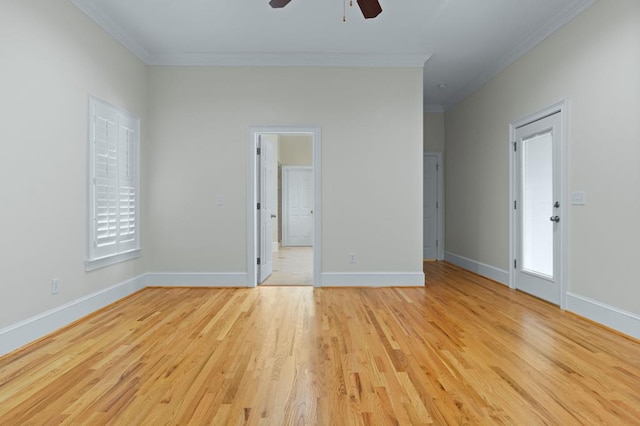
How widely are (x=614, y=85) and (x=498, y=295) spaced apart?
7.86 ft

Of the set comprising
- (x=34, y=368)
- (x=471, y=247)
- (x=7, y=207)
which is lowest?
(x=34, y=368)

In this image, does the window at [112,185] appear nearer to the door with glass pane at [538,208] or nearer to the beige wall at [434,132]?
the door with glass pane at [538,208]

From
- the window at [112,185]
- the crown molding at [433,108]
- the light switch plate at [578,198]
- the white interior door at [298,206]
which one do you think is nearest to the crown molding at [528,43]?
the crown molding at [433,108]

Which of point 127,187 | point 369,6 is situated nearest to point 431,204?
point 369,6

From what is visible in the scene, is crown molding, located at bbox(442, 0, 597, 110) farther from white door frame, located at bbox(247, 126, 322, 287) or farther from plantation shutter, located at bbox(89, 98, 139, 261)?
plantation shutter, located at bbox(89, 98, 139, 261)

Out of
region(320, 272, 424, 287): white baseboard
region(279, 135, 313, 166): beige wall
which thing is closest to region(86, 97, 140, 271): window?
region(320, 272, 424, 287): white baseboard

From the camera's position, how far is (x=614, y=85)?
3.17m

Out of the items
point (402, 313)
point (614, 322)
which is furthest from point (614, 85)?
point (402, 313)

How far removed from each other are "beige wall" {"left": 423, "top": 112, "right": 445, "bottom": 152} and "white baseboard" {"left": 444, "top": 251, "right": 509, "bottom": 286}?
2043 millimetres

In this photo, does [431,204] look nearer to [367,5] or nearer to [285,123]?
[285,123]

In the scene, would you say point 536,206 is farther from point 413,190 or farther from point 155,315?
point 155,315

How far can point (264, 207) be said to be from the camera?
5289mm

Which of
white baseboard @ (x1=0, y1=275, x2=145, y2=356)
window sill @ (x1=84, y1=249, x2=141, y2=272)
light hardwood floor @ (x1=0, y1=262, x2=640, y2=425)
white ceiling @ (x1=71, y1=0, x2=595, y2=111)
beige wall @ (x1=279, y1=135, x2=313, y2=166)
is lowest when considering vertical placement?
light hardwood floor @ (x1=0, y1=262, x2=640, y2=425)

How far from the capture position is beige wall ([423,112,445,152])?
7273 millimetres
